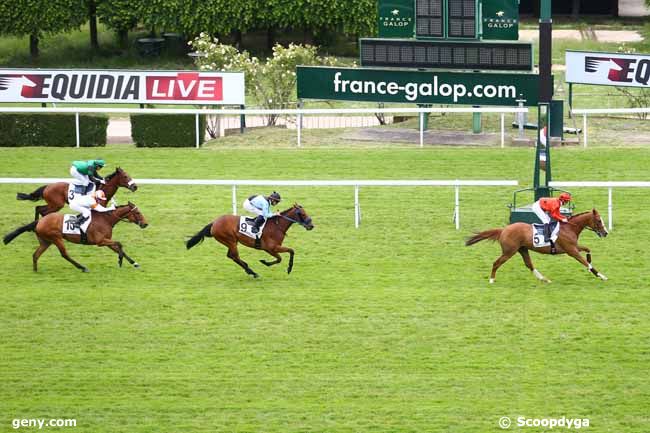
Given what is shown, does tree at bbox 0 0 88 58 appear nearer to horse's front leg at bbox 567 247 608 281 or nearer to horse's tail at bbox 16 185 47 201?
horse's tail at bbox 16 185 47 201

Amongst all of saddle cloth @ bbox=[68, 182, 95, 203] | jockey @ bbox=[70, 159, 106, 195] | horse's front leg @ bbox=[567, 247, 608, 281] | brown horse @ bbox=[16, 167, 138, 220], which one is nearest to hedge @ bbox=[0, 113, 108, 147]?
brown horse @ bbox=[16, 167, 138, 220]

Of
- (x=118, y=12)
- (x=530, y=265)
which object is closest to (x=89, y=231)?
(x=530, y=265)

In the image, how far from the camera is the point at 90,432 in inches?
442

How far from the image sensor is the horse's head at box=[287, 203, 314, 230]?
1493 centimetres

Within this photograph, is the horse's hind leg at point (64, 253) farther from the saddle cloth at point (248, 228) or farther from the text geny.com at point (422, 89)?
the text geny.com at point (422, 89)

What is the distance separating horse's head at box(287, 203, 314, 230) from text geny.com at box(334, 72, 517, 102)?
758cm

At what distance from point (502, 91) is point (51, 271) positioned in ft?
28.9

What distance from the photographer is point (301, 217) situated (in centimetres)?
1495

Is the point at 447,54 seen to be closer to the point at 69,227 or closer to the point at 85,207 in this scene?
the point at 85,207

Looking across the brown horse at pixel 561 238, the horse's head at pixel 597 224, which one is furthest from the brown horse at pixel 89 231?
the horse's head at pixel 597 224

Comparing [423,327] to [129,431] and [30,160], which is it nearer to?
[129,431]

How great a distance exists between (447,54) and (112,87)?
5670 millimetres

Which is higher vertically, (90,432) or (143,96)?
(143,96)

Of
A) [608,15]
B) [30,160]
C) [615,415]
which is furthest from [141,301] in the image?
[608,15]
